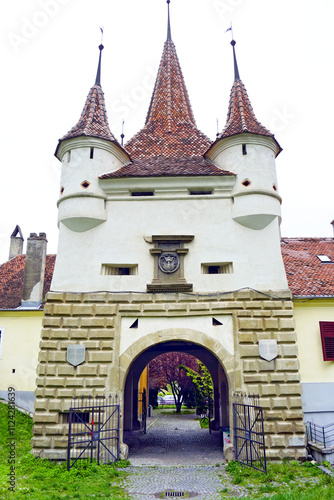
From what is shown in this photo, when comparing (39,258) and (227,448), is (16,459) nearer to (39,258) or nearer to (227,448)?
(227,448)

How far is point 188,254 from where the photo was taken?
13594 millimetres

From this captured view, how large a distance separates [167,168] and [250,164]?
293cm

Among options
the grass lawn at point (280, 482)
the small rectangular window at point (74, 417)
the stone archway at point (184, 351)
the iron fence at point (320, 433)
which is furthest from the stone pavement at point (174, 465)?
the iron fence at point (320, 433)

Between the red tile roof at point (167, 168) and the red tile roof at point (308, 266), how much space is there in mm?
5047

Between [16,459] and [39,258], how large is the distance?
9.73 m

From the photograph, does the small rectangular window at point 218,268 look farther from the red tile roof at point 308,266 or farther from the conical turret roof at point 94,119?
the conical turret roof at point 94,119

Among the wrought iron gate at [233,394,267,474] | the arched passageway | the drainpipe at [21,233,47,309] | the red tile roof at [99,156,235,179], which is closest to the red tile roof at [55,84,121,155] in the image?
the red tile roof at [99,156,235,179]

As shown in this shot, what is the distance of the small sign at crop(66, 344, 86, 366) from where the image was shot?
12.5 meters

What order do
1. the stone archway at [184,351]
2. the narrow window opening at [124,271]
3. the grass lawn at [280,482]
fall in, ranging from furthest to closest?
the stone archway at [184,351]
the narrow window opening at [124,271]
the grass lawn at [280,482]

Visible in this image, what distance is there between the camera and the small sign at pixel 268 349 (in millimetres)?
12484

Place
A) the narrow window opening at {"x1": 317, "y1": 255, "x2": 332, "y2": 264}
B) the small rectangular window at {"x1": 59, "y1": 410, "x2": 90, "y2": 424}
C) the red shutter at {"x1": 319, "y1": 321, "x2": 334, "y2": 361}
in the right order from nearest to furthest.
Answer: the small rectangular window at {"x1": 59, "y1": 410, "x2": 90, "y2": 424} < the red shutter at {"x1": 319, "y1": 321, "x2": 334, "y2": 361} < the narrow window opening at {"x1": 317, "y1": 255, "x2": 332, "y2": 264}

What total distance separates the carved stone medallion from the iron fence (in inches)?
266

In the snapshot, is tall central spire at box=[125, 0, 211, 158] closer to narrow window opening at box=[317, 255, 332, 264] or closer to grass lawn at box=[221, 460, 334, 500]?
narrow window opening at box=[317, 255, 332, 264]

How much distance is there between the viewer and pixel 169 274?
43.8 ft
